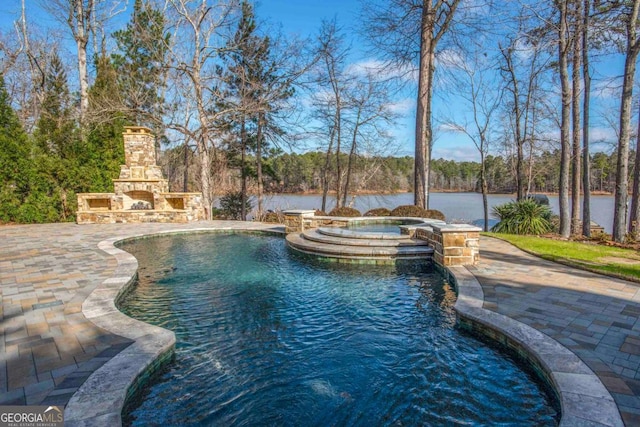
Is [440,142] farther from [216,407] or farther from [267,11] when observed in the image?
[216,407]

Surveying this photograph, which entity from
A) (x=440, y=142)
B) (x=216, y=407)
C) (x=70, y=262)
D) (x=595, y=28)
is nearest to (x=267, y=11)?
(x=440, y=142)

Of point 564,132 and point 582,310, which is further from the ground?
point 564,132

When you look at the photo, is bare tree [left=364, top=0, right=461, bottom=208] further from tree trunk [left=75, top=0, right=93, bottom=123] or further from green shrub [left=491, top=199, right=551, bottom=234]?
tree trunk [left=75, top=0, right=93, bottom=123]

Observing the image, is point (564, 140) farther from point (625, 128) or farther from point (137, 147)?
point (137, 147)

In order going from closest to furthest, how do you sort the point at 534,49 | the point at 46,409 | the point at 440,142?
the point at 46,409
the point at 534,49
the point at 440,142

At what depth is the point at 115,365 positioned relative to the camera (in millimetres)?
2402

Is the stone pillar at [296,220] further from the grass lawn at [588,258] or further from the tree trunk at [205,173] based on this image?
the tree trunk at [205,173]

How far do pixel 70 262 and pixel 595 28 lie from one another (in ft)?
45.5

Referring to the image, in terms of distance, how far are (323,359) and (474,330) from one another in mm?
1540

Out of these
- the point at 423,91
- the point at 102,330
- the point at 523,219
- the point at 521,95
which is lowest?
the point at 102,330

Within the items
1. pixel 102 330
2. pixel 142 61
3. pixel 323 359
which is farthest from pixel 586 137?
pixel 142 61

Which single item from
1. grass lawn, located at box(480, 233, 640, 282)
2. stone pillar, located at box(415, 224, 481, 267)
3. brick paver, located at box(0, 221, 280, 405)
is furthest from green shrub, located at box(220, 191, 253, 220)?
stone pillar, located at box(415, 224, 481, 267)

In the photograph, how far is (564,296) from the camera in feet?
12.6

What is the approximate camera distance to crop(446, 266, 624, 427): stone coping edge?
6.16 feet
